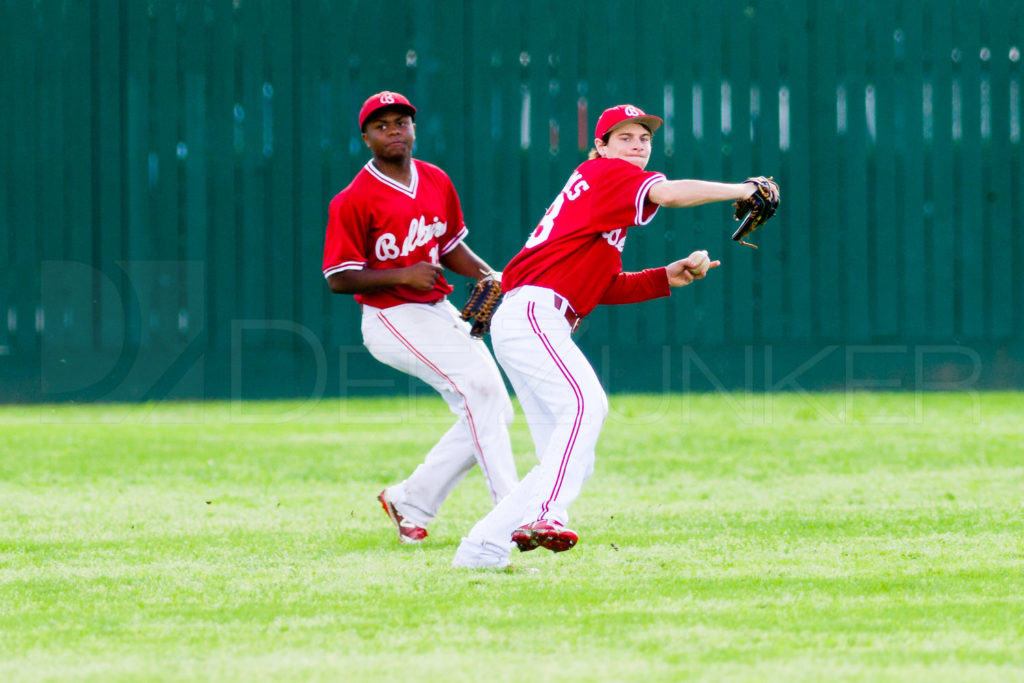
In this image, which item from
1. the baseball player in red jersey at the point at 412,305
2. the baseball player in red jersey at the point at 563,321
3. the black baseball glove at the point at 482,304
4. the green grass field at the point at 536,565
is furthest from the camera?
the baseball player in red jersey at the point at 412,305

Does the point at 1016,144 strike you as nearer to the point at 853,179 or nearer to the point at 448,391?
the point at 853,179

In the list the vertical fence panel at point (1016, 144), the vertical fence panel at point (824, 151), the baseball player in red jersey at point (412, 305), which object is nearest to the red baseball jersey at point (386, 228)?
the baseball player in red jersey at point (412, 305)

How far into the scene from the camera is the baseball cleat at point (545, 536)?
4.82 meters

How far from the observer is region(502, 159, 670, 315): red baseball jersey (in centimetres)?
509

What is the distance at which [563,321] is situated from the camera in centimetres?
523

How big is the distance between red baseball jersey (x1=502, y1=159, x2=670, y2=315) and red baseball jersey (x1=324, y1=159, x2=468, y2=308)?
92cm

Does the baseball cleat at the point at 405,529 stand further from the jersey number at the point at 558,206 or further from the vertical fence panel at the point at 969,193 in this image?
the vertical fence panel at the point at 969,193

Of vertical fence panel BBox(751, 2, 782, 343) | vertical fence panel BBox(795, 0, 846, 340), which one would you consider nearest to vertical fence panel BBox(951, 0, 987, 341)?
vertical fence panel BBox(795, 0, 846, 340)

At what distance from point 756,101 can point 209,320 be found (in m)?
5.77

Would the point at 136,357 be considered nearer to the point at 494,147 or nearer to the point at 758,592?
the point at 494,147

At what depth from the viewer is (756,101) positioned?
13031 mm

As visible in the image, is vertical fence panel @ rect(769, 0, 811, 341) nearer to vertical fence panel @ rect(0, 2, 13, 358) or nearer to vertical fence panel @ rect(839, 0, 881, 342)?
vertical fence panel @ rect(839, 0, 881, 342)

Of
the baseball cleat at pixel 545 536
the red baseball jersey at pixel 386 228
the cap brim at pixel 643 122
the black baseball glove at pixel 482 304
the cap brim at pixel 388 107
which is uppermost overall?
the cap brim at pixel 388 107

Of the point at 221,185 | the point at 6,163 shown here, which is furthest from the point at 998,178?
the point at 6,163
